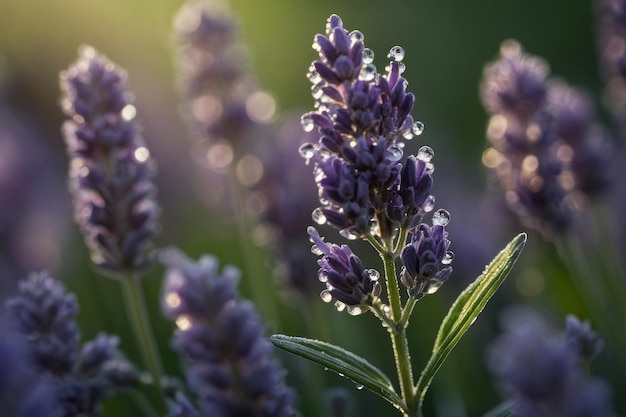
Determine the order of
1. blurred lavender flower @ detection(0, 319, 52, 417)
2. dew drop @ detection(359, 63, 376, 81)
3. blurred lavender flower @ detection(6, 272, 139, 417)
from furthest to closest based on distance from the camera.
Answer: blurred lavender flower @ detection(6, 272, 139, 417), dew drop @ detection(359, 63, 376, 81), blurred lavender flower @ detection(0, 319, 52, 417)

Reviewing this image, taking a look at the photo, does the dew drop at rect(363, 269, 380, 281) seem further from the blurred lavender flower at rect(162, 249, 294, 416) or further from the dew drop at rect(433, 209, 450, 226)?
the blurred lavender flower at rect(162, 249, 294, 416)

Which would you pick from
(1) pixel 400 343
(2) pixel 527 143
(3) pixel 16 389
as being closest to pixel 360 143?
(1) pixel 400 343

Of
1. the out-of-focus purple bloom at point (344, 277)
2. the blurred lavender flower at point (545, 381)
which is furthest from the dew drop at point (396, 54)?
the blurred lavender flower at point (545, 381)

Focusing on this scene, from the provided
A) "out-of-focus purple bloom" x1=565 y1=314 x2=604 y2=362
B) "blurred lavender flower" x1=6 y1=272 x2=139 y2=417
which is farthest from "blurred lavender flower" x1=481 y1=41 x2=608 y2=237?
"blurred lavender flower" x1=6 y1=272 x2=139 y2=417

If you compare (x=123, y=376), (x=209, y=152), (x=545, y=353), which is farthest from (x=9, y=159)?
(x=545, y=353)

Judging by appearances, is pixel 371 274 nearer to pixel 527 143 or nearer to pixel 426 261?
pixel 426 261

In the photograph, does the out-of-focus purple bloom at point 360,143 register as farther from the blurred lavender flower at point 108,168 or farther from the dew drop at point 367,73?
the blurred lavender flower at point 108,168
